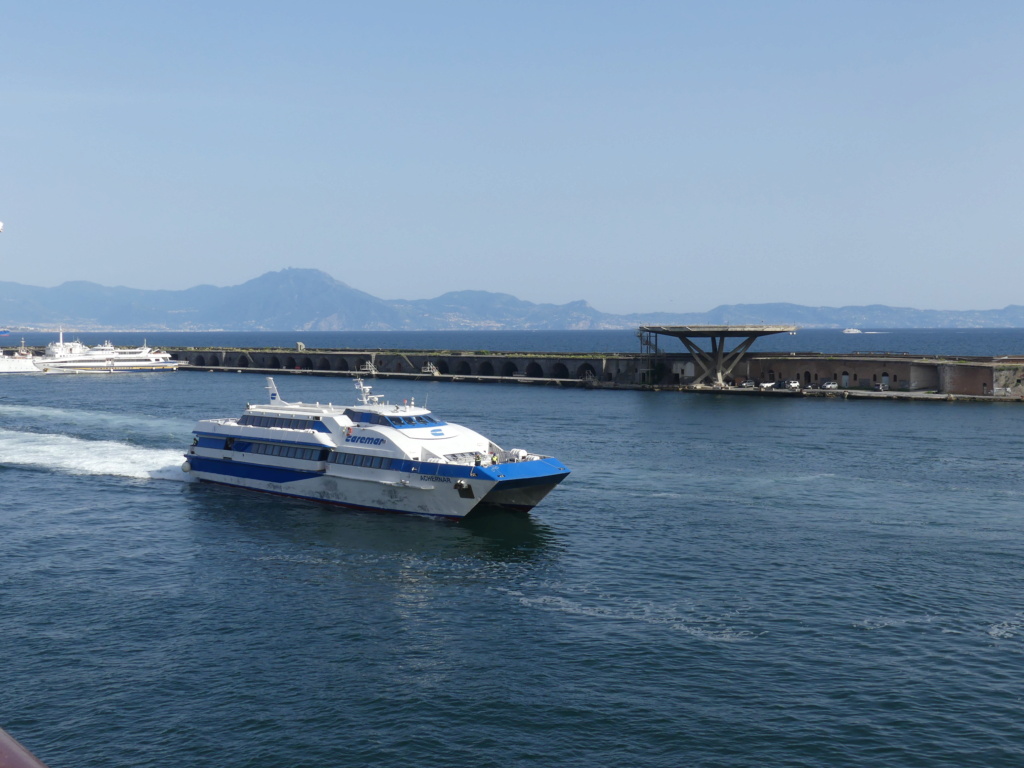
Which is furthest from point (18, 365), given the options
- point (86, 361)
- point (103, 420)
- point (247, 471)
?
point (247, 471)

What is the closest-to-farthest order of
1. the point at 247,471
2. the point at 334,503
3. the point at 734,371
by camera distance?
1. the point at 334,503
2. the point at 247,471
3. the point at 734,371

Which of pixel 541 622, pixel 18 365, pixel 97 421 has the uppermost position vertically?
pixel 18 365

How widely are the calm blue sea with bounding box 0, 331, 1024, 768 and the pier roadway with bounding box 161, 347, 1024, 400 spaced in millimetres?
32943

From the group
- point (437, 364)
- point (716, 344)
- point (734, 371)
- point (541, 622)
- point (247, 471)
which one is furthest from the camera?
point (437, 364)

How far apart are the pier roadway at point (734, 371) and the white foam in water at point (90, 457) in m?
19.3

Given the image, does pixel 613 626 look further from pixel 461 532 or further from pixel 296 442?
pixel 296 442

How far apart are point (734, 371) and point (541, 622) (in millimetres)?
97537

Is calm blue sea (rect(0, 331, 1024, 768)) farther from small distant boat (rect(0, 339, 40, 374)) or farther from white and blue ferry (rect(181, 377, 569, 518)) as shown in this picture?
small distant boat (rect(0, 339, 40, 374))

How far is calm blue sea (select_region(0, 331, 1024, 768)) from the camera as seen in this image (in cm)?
2405

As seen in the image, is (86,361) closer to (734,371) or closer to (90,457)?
(90,457)

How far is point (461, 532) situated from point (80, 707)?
77.8 feet

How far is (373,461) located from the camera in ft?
168

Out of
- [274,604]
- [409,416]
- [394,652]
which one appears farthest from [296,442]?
[394,652]

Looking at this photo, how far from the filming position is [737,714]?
82.3 feet
